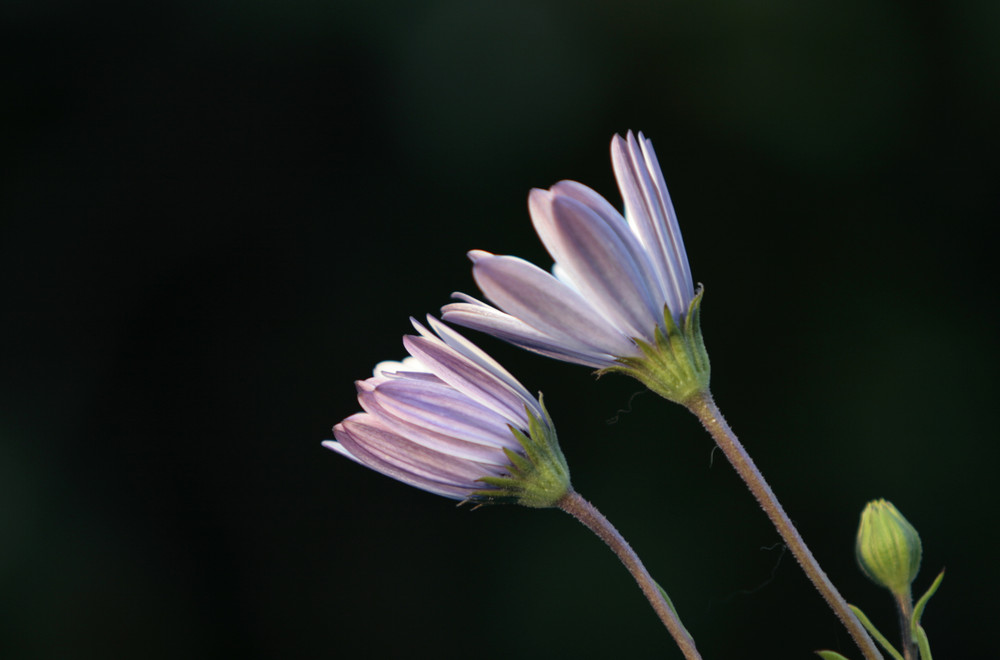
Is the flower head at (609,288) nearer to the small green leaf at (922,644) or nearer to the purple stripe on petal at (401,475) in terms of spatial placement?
the purple stripe on petal at (401,475)

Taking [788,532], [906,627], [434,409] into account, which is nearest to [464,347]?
[434,409]

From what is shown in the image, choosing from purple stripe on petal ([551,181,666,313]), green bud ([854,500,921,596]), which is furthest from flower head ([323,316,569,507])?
green bud ([854,500,921,596])

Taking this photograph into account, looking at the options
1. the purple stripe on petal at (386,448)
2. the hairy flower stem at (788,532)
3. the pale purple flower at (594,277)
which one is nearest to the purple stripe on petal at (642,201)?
the pale purple flower at (594,277)

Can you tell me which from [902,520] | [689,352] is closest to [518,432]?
[689,352]

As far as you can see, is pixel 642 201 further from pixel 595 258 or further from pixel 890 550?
pixel 890 550

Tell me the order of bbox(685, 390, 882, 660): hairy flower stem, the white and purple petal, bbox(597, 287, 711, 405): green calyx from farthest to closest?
bbox(597, 287, 711, 405): green calyx, the white and purple petal, bbox(685, 390, 882, 660): hairy flower stem

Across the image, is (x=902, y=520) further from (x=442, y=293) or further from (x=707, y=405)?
(x=442, y=293)

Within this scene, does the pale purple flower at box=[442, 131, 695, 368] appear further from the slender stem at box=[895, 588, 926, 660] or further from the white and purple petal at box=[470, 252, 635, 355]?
the slender stem at box=[895, 588, 926, 660]
